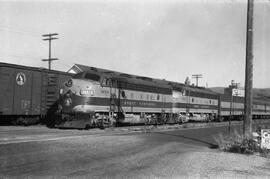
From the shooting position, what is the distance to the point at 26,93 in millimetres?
22047

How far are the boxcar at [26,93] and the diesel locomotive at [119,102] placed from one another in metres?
2.21

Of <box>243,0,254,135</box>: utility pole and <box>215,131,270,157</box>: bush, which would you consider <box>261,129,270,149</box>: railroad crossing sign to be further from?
<box>243,0,254,135</box>: utility pole

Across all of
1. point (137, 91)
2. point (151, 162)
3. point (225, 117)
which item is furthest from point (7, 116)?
point (225, 117)

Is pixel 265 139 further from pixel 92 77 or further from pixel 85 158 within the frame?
pixel 92 77

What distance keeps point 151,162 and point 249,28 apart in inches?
273

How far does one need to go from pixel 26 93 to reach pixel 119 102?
5.87 meters

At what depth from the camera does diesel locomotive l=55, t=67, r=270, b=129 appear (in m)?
20.4

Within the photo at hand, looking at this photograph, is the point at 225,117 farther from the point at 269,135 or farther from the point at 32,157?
the point at 32,157

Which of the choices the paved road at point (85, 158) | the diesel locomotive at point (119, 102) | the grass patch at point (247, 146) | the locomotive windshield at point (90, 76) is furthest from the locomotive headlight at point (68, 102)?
the grass patch at point (247, 146)

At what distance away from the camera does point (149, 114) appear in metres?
27.8

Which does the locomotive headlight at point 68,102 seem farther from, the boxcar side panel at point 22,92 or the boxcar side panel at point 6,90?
the boxcar side panel at point 6,90

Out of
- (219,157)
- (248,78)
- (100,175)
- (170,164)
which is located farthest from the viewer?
Answer: (248,78)

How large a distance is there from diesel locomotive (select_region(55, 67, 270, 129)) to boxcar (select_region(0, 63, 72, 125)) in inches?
87.1

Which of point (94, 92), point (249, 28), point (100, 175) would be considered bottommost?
point (100, 175)
